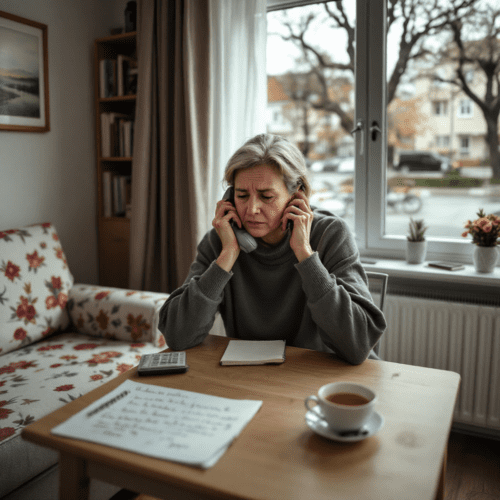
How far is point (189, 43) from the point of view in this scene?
249 centimetres

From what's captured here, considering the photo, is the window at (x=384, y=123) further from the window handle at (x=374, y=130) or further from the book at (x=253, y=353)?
the book at (x=253, y=353)

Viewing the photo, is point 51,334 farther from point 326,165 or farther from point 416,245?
point 416,245

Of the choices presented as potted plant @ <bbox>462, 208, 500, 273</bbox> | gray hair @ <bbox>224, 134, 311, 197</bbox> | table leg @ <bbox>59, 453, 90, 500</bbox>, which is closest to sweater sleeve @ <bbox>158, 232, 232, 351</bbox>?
gray hair @ <bbox>224, 134, 311, 197</bbox>

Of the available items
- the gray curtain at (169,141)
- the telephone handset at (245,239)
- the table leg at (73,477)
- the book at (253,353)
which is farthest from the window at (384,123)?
the table leg at (73,477)

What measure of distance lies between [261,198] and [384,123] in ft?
3.75

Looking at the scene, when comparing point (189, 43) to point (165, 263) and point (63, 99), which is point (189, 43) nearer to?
point (63, 99)

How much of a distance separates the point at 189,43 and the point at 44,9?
0.86 m

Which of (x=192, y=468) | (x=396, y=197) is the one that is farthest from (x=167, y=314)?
(x=396, y=197)

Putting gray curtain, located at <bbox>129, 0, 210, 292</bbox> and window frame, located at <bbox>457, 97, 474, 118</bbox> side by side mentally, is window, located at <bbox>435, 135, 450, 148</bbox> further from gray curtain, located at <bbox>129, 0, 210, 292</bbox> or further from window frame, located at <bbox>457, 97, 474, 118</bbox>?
gray curtain, located at <bbox>129, 0, 210, 292</bbox>

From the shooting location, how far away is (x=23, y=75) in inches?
99.0

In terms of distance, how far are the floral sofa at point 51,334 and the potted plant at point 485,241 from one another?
141 centimetres

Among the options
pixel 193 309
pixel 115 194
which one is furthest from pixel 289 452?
pixel 115 194

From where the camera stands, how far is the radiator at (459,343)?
2.07 metres

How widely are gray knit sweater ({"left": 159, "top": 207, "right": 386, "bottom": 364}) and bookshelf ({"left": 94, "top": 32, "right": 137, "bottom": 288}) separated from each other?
1.50m
